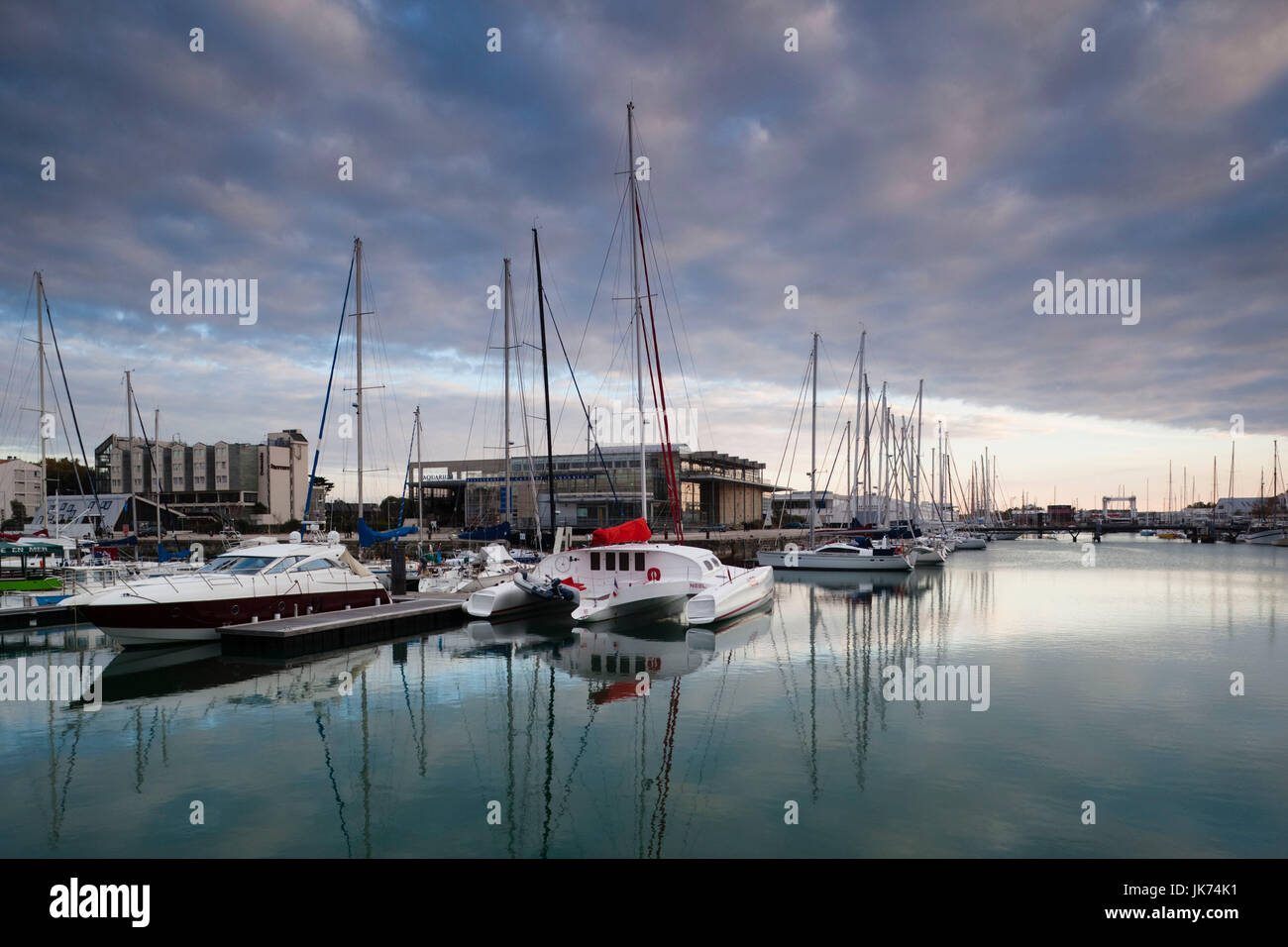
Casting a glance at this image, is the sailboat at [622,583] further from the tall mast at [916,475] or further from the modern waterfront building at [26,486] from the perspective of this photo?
the modern waterfront building at [26,486]

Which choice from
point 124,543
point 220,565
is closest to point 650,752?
point 220,565

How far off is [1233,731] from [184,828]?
1688 cm

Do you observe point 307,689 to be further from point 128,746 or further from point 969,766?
point 969,766

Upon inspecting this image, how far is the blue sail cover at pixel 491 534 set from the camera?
37.4 m

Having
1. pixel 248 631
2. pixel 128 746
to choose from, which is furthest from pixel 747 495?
pixel 128 746

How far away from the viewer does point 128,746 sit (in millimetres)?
12273

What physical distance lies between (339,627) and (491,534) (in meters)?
18.8

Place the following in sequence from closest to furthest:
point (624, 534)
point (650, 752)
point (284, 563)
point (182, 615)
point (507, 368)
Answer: point (650, 752) < point (182, 615) < point (284, 563) < point (624, 534) < point (507, 368)

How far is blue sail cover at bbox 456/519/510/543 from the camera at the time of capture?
37.4 metres

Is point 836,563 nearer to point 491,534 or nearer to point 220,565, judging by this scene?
point 491,534

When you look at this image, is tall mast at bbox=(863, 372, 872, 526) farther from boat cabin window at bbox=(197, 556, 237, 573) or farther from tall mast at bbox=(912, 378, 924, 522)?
boat cabin window at bbox=(197, 556, 237, 573)

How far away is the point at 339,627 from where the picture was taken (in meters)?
21.0

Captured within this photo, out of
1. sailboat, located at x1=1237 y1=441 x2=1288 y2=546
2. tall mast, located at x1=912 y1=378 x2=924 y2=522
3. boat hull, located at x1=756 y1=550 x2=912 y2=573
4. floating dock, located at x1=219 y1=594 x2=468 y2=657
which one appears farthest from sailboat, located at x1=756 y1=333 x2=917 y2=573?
sailboat, located at x1=1237 y1=441 x2=1288 y2=546

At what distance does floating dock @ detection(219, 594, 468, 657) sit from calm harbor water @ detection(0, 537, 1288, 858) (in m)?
0.71
